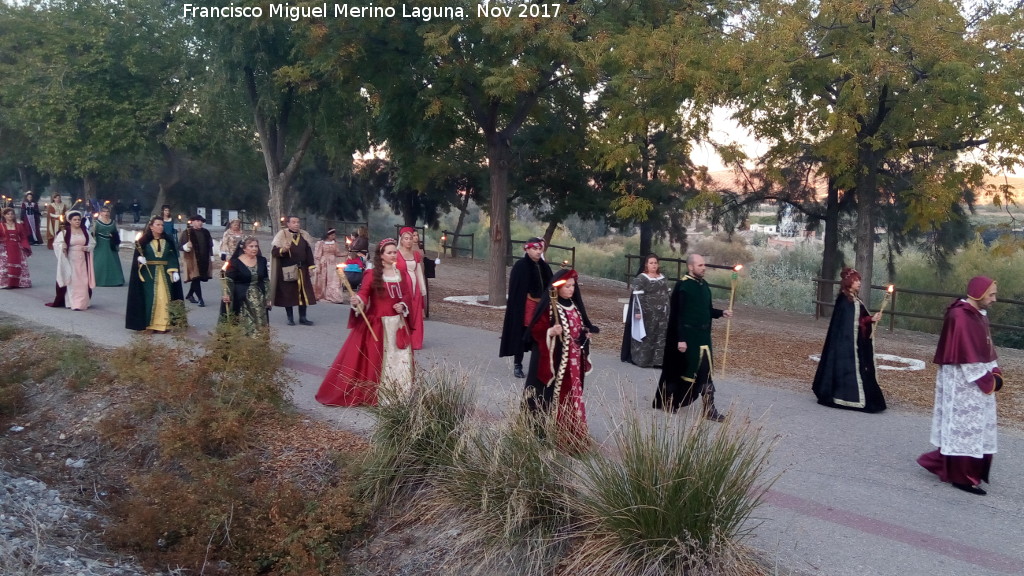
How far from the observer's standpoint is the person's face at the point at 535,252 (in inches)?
406

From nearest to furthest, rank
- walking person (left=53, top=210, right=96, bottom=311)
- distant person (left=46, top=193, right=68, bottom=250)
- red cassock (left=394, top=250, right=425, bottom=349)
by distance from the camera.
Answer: red cassock (left=394, top=250, right=425, bottom=349) → walking person (left=53, top=210, right=96, bottom=311) → distant person (left=46, top=193, right=68, bottom=250)

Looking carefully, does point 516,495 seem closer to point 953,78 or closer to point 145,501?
point 145,501

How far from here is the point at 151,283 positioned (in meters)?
13.0

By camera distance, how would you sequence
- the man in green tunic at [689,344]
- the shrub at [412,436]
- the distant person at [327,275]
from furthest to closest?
the distant person at [327,275]
the man in green tunic at [689,344]
the shrub at [412,436]

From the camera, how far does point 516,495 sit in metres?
5.58

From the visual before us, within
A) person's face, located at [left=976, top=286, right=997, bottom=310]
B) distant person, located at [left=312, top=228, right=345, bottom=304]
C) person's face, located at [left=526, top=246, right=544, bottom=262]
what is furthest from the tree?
distant person, located at [left=312, top=228, right=345, bottom=304]

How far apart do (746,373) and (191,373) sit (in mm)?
6829

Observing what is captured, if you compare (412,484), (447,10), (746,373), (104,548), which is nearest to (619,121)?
(447,10)

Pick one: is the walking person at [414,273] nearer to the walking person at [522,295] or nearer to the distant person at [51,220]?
the walking person at [522,295]

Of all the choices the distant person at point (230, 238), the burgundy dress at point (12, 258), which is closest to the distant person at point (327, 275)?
the distant person at point (230, 238)

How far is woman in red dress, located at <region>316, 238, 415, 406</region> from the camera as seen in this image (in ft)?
28.4

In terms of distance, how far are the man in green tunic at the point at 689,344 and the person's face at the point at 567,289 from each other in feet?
5.69

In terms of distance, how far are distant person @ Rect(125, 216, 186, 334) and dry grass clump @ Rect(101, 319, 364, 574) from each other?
13.2 feet

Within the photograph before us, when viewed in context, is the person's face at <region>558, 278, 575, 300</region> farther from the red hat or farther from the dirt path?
the dirt path
